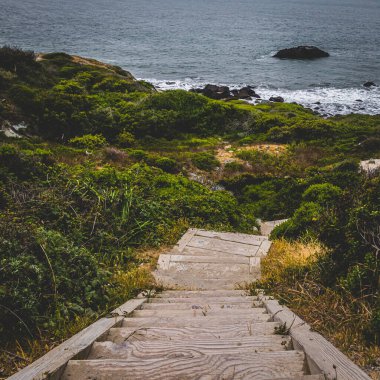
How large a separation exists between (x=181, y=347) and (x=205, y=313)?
3.90 ft

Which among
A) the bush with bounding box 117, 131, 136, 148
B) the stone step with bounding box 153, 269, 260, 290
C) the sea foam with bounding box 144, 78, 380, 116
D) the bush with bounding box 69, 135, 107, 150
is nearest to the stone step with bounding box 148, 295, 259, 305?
the stone step with bounding box 153, 269, 260, 290

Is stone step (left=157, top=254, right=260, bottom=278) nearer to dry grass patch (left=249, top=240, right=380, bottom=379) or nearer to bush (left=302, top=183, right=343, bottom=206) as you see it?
dry grass patch (left=249, top=240, right=380, bottom=379)

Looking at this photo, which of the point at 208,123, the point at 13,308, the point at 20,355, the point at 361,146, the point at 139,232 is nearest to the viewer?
the point at 20,355

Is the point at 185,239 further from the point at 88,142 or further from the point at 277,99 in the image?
the point at 277,99

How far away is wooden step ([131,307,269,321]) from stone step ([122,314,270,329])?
8cm

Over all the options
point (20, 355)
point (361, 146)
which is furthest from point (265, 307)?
point (361, 146)

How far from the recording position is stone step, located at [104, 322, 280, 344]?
3.11 m

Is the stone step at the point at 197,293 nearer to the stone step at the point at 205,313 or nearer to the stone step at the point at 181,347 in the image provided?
the stone step at the point at 205,313

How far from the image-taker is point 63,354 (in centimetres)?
265

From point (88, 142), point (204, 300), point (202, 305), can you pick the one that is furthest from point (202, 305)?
point (88, 142)

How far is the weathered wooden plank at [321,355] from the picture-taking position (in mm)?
2331

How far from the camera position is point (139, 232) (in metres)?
7.48

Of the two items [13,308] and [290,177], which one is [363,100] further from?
[13,308]

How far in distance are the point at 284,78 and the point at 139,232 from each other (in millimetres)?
41978
